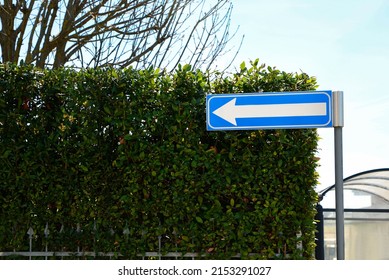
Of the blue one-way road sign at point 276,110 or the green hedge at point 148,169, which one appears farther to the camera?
the green hedge at point 148,169

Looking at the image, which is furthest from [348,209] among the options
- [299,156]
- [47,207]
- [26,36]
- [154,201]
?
[26,36]

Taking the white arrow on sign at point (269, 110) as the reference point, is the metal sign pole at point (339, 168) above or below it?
below

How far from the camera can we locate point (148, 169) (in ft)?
21.8

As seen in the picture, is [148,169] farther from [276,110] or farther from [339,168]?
[339,168]

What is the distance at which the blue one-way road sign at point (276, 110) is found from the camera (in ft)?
14.8

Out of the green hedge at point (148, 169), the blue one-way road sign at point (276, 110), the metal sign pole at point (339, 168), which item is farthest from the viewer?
the green hedge at point (148, 169)

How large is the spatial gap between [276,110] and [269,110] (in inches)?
2.4

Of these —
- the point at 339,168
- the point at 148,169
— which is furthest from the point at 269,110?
the point at 148,169

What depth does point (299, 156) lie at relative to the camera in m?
6.61

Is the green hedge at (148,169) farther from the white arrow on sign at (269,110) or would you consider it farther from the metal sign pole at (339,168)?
the metal sign pole at (339,168)

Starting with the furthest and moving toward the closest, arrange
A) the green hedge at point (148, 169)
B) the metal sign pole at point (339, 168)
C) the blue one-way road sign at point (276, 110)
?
the green hedge at point (148, 169), the blue one-way road sign at point (276, 110), the metal sign pole at point (339, 168)

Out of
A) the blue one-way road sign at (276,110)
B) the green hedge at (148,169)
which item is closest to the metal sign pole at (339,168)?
the blue one-way road sign at (276,110)

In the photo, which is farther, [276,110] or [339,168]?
[276,110]

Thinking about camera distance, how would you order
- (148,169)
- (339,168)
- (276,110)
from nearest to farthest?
(339,168) → (276,110) → (148,169)
